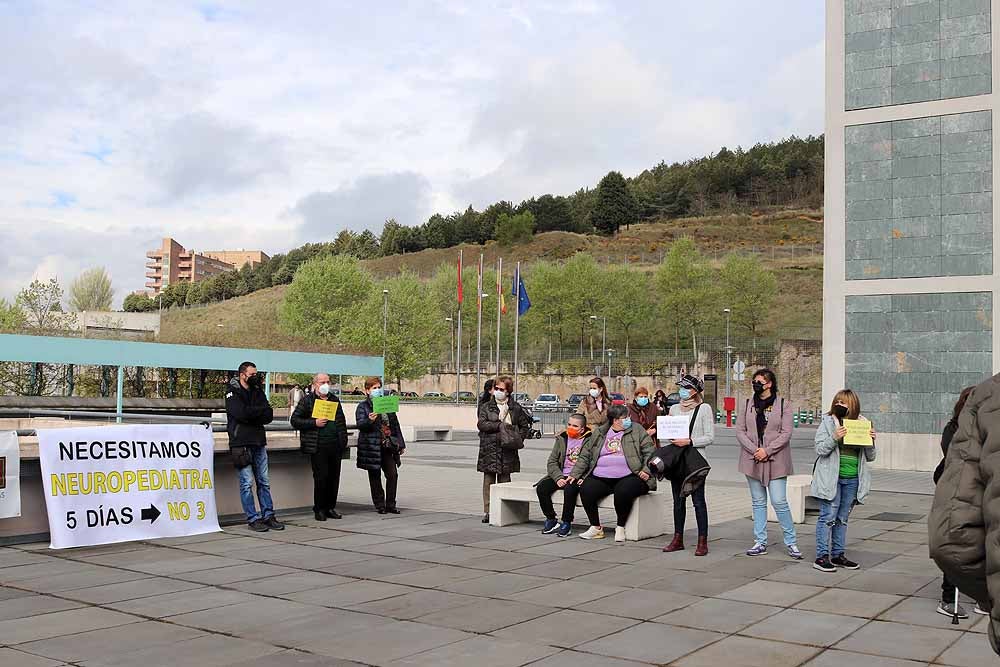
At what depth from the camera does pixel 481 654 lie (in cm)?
634

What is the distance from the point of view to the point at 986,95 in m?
25.8

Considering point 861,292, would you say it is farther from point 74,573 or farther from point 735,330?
point 735,330

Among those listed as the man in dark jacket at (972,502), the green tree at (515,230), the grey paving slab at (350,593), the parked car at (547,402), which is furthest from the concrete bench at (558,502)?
the green tree at (515,230)

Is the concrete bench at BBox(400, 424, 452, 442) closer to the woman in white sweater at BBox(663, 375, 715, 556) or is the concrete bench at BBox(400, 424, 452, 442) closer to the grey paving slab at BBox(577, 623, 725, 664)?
the woman in white sweater at BBox(663, 375, 715, 556)

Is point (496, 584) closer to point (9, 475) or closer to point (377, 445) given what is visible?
point (377, 445)

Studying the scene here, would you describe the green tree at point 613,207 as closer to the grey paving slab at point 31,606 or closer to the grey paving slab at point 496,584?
the grey paving slab at point 496,584

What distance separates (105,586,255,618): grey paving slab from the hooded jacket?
11.7ft

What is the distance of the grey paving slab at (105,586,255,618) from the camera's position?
7516 mm

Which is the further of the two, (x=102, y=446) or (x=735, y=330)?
(x=735, y=330)

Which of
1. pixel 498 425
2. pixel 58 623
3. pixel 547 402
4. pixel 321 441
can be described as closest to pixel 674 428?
pixel 498 425

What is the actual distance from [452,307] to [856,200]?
7158cm

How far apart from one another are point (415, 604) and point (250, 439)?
4.78 metres

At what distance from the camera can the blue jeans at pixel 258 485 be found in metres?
12.0

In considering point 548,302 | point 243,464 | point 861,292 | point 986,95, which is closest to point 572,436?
point 243,464
